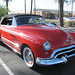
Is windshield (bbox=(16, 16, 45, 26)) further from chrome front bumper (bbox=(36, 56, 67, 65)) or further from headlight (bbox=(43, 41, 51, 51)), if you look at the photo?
chrome front bumper (bbox=(36, 56, 67, 65))

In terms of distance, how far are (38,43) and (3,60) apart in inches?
73.4

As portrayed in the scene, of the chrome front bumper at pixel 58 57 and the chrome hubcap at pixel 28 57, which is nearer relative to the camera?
Result: the chrome front bumper at pixel 58 57

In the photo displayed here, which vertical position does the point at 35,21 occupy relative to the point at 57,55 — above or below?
above

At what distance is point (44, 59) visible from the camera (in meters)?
2.66

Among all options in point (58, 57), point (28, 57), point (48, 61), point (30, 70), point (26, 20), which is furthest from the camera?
point (26, 20)

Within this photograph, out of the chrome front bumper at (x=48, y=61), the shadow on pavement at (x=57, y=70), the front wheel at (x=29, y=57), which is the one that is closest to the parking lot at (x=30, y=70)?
the shadow on pavement at (x=57, y=70)

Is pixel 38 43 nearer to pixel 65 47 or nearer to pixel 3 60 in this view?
pixel 65 47

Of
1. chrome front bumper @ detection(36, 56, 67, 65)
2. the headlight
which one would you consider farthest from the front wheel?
the headlight

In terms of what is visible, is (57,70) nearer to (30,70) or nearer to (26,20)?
(30,70)

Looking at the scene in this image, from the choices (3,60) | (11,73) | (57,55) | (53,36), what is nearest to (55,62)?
(57,55)

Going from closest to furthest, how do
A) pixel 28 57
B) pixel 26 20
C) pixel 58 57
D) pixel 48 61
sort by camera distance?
1. pixel 48 61
2. pixel 58 57
3. pixel 28 57
4. pixel 26 20

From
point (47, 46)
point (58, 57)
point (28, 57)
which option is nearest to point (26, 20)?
point (28, 57)

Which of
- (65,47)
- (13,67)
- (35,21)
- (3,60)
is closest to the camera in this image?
(65,47)

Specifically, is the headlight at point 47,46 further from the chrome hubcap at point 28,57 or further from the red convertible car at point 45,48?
the chrome hubcap at point 28,57
